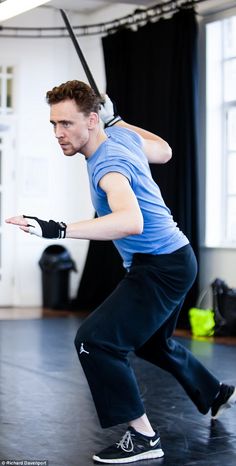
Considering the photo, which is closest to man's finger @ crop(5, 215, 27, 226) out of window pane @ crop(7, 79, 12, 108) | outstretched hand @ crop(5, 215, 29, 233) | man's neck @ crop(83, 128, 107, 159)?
outstretched hand @ crop(5, 215, 29, 233)

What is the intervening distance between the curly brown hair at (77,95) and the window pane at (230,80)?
15.5ft

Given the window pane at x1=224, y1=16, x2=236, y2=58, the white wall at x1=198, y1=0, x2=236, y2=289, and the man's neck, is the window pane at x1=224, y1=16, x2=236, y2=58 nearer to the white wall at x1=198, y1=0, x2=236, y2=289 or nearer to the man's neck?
the white wall at x1=198, y1=0, x2=236, y2=289

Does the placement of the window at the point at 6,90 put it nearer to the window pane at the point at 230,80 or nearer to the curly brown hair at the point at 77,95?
the window pane at the point at 230,80

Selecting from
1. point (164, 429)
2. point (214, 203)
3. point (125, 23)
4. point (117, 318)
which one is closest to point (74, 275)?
point (214, 203)

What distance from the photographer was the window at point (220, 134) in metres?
7.40

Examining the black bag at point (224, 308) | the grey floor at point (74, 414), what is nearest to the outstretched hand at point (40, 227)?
the grey floor at point (74, 414)

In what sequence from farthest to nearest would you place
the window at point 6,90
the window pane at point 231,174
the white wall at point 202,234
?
1. the window at point 6,90
2. the window pane at point 231,174
3. the white wall at point 202,234

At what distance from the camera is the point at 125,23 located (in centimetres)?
816

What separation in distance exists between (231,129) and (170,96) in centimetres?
66

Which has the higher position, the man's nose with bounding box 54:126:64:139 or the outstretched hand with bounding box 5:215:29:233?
the man's nose with bounding box 54:126:64:139

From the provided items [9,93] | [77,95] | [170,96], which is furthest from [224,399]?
[9,93]

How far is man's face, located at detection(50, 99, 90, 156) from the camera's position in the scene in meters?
2.83

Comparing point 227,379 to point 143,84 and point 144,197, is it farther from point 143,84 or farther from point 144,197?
point 143,84

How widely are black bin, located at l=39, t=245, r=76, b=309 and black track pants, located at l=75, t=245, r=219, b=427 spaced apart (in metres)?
5.62
